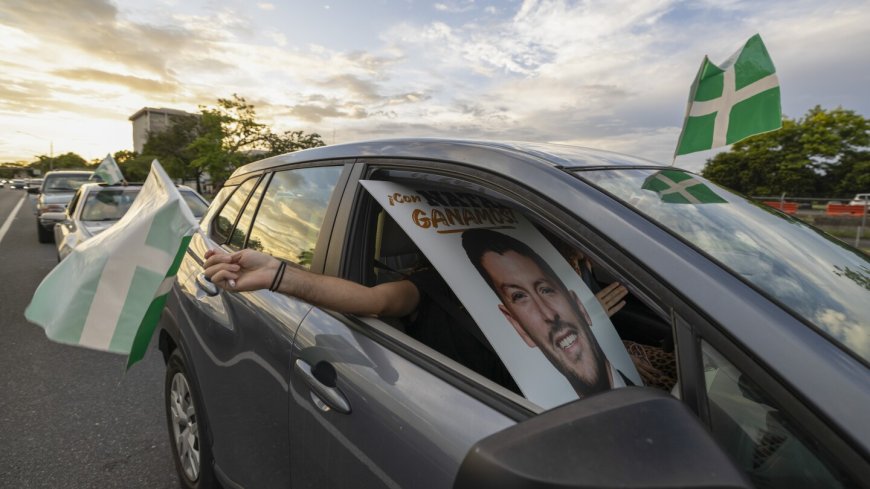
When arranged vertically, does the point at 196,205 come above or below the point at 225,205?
below

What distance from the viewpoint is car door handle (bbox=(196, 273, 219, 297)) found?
222 centimetres

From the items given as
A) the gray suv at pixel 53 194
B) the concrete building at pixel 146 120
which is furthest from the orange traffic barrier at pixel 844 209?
the concrete building at pixel 146 120

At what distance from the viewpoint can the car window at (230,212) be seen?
2596 mm

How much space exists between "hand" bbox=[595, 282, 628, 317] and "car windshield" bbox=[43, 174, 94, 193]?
49.4 ft

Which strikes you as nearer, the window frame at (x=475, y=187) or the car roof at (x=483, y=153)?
the window frame at (x=475, y=187)

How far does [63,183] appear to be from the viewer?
44.7 feet

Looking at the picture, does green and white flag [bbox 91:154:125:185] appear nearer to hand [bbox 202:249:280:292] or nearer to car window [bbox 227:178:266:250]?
car window [bbox 227:178:266:250]

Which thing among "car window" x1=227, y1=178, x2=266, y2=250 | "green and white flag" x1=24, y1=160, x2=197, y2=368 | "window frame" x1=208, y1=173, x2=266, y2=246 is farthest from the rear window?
"green and white flag" x1=24, y1=160, x2=197, y2=368

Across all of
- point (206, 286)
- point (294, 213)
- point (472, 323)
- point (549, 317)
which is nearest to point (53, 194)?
point (206, 286)

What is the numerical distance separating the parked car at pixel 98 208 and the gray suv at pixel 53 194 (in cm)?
323

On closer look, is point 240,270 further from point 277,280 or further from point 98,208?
point 98,208

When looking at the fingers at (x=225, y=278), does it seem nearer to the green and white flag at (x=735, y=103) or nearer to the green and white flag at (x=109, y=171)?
the green and white flag at (x=735, y=103)

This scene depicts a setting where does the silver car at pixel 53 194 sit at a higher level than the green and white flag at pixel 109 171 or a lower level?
lower

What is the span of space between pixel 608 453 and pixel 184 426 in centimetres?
244
